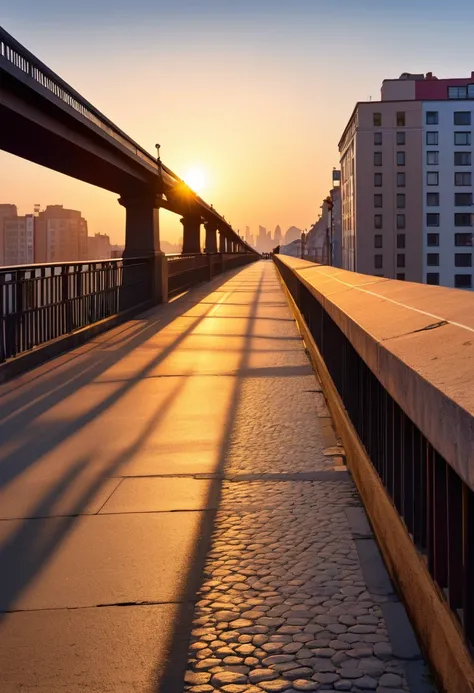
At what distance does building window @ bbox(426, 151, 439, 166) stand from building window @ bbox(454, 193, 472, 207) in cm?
490

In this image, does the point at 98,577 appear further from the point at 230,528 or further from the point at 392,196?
the point at 392,196

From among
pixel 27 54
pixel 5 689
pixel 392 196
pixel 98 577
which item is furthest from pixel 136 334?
pixel 392 196

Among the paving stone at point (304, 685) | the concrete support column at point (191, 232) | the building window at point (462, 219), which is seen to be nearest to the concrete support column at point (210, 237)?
the concrete support column at point (191, 232)

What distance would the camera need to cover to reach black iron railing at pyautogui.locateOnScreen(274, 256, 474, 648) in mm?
2623

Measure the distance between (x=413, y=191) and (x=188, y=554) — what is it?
107494 millimetres

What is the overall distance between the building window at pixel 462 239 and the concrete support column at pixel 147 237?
3333 inches

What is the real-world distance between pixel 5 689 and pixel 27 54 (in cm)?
1560

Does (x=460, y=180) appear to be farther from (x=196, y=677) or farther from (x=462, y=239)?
(x=196, y=677)

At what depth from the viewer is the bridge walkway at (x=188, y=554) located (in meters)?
3.12

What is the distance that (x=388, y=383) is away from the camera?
3354mm

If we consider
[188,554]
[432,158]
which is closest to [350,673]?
[188,554]

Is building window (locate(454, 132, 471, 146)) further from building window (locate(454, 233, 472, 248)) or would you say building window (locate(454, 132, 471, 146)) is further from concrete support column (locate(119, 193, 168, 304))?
concrete support column (locate(119, 193, 168, 304))

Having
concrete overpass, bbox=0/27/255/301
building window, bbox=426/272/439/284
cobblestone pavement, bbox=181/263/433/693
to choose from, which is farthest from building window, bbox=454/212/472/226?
cobblestone pavement, bbox=181/263/433/693

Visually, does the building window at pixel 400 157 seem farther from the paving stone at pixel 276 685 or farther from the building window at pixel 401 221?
the paving stone at pixel 276 685
